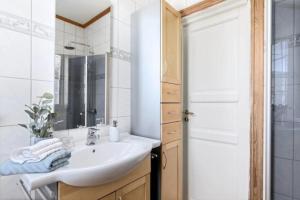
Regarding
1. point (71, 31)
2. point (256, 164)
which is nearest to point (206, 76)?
point (256, 164)

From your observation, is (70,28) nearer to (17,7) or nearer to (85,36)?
(85,36)

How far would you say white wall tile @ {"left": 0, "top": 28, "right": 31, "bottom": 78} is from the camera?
924 mm

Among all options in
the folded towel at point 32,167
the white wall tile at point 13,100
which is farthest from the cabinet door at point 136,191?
the white wall tile at point 13,100

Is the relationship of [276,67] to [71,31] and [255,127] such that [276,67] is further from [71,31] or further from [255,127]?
[71,31]

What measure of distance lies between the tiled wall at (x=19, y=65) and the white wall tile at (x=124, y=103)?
59 centimetres

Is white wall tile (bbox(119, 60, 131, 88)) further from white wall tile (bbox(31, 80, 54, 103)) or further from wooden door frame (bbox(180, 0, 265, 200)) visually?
wooden door frame (bbox(180, 0, 265, 200))

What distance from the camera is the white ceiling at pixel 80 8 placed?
1.20 meters

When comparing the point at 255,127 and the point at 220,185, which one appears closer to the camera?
the point at 255,127

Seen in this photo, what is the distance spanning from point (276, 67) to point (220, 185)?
3.68ft

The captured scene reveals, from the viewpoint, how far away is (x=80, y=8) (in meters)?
1.31

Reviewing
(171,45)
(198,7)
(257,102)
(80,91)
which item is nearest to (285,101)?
(257,102)

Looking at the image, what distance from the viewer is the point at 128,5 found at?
166 centimetres

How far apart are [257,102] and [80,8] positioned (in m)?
1.48

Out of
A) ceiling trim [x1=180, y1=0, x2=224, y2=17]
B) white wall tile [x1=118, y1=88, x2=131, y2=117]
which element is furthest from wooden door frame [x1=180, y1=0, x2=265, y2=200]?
white wall tile [x1=118, y1=88, x2=131, y2=117]
